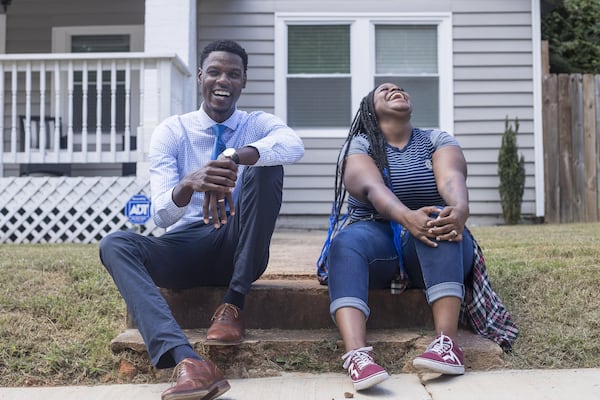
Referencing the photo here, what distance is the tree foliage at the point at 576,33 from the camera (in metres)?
11.9

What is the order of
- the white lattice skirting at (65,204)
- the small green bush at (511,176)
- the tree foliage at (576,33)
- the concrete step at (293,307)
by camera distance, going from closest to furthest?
the concrete step at (293,307) → the white lattice skirting at (65,204) → the small green bush at (511,176) → the tree foliage at (576,33)

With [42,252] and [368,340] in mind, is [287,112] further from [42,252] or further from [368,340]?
[368,340]

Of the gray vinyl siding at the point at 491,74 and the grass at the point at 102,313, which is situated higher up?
the gray vinyl siding at the point at 491,74

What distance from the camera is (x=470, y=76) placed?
773cm

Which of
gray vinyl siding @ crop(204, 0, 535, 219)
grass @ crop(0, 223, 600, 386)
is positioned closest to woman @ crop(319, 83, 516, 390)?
grass @ crop(0, 223, 600, 386)

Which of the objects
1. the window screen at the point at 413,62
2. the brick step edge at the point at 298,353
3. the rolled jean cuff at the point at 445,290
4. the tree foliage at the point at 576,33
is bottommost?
the brick step edge at the point at 298,353

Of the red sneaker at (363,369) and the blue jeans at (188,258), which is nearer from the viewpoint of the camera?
the red sneaker at (363,369)

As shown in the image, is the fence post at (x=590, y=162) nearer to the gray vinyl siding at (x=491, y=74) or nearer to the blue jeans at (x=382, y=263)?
the gray vinyl siding at (x=491, y=74)

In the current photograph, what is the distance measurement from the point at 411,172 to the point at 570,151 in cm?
584

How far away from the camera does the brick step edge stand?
8.82 feet

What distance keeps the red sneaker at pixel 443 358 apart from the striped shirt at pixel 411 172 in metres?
0.63

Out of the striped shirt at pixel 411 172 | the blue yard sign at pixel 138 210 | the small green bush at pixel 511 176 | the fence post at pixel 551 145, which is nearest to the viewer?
the striped shirt at pixel 411 172

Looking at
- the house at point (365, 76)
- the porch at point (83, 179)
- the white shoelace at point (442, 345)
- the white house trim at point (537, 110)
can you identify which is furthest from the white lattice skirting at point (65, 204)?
the white house trim at point (537, 110)

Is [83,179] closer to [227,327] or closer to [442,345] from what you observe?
[227,327]
